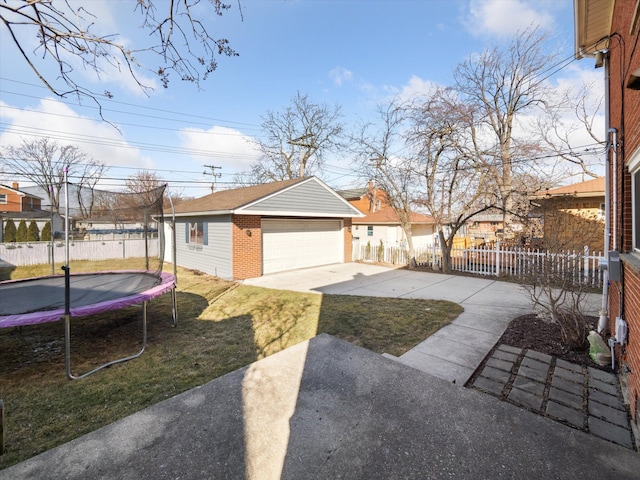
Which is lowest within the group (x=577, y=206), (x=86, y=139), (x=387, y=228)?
(x=387, y=228)

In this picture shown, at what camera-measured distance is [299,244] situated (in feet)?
39.7

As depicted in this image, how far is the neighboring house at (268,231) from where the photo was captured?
10.1 meters

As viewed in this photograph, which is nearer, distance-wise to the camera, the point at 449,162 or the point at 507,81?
the point at 449,162

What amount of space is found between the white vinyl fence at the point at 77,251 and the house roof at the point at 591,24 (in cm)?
798

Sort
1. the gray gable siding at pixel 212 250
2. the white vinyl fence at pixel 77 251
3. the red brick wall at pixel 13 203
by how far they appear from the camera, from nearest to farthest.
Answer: the white vinyl fence at pixel 77 251 < the gray gable siding at pixel 212 250 < the red brick wall at pixel 13 203

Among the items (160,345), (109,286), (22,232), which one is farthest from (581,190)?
(22,232)

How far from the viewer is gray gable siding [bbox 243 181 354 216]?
34.8 ft

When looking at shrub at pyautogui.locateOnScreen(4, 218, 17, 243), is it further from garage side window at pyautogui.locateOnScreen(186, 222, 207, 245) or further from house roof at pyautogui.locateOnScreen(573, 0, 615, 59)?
house roof at pyautogui.locateOnScreen(573, 0, 615, 59)

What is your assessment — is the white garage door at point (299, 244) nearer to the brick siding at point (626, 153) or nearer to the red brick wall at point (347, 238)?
the red brick wall at point (347, 238)

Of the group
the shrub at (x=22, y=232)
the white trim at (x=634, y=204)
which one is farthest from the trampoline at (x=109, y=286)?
the shrub at (x=22, y=232)

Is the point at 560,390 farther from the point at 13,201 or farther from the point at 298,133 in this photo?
the point at 13,201

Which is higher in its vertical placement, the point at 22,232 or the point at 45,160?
the point at 45,160

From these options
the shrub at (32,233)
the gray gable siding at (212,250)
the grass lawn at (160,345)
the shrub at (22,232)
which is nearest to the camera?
the grass lawn at (160,345)

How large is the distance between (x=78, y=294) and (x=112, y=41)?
4.13 meters
